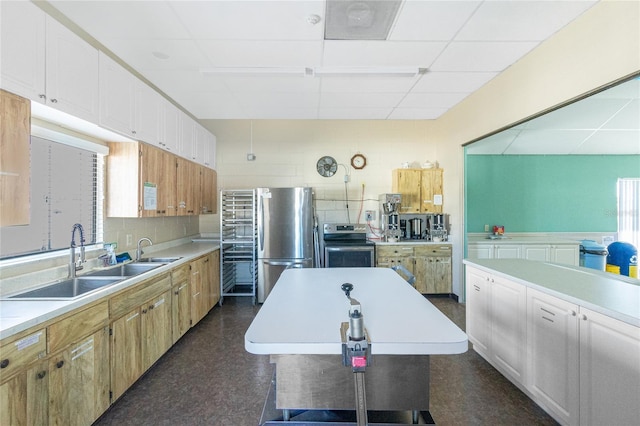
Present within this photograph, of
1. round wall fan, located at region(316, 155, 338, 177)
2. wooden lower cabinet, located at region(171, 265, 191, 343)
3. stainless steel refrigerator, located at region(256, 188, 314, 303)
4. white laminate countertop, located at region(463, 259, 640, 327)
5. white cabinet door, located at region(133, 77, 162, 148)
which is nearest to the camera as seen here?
white laminate countertop, located at region(463, 259, 640, 327)

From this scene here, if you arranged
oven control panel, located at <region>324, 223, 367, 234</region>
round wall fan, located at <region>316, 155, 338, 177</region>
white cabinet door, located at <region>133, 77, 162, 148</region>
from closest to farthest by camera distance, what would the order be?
white cabinet door, located at <region>133, 77, 162, 148</region> → oven control panel, located at <region>324, 223, 367, 234</region> → round wall fan, located at <region>316, 155, 338, 177</region>

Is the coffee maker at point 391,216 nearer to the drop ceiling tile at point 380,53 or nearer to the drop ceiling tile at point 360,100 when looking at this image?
the drop ceiling tile at point 360,100

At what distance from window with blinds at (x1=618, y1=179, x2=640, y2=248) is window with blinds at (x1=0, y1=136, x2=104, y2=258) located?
7.62 metres

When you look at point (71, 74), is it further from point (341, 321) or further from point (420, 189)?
point (420, 189)

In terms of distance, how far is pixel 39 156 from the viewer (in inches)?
83.1

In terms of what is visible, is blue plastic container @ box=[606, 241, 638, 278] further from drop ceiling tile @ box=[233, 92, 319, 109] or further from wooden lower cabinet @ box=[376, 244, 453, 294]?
drop ceiling tile @ box=[233, 92, 319, 109]

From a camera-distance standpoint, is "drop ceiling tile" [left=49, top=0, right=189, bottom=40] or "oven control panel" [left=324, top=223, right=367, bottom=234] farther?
"oven control panel" [left=324, top=223, right=367, bottom=234]

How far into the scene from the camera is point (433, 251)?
4.41 meters

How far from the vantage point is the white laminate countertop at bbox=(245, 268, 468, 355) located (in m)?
1.05

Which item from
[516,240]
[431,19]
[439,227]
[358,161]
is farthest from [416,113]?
[516,240]

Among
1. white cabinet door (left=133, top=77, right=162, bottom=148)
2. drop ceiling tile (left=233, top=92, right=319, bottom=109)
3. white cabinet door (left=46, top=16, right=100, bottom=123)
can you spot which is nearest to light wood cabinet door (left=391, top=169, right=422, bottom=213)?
drop ceiling tile (left=233, top=92, right=319, bottom=109)

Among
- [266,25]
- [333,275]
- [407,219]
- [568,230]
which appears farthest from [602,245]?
[266,25]

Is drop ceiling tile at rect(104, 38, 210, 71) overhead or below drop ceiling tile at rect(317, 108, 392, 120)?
below

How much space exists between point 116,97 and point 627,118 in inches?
245
